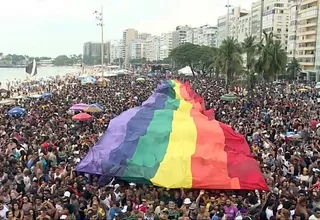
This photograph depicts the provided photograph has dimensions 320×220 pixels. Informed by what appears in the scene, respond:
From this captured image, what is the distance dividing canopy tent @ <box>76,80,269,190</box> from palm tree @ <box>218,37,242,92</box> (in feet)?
100

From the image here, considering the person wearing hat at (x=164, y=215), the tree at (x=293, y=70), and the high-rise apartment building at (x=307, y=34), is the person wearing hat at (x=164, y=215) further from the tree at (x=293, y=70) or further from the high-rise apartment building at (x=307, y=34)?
the tree at (x=293, y=70)

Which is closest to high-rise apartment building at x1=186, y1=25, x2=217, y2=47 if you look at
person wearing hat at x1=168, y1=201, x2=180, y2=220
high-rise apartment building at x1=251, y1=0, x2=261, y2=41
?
high-rise apartment building at x1=251, y1=0, x2=261, y2=41

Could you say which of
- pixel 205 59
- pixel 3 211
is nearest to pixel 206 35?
pixel 205 59

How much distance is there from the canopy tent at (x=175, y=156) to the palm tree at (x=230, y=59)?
3056 centimetres

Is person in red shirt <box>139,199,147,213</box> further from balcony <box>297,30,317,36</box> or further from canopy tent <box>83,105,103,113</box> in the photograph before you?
balcony <box>297,30,317,36</box>

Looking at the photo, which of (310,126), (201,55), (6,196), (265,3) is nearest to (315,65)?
(201,55)

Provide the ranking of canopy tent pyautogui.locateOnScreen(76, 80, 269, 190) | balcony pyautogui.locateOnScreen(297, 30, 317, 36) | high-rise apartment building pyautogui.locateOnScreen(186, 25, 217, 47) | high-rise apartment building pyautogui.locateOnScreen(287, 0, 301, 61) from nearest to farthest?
canopy tent pyautogui.locateOnScreen(76, 80, 269, 190), balcony pyautogui.locateOnScreen(297, 30, 317, 36), high-rise apartment building pyautogui.locateOnScreen(287, 0, 301, 61), high-rise apartment building pyautogui.locateOnScreen(186, 25, 217, 47)

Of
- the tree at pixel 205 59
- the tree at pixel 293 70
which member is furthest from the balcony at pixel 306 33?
the tree at pixel 205 59

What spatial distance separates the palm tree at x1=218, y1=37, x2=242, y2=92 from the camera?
152ft

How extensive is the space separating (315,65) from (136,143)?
2362 inches

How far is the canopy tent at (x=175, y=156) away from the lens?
39.8ft

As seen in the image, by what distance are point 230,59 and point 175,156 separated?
35.1 m

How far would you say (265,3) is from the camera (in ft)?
345

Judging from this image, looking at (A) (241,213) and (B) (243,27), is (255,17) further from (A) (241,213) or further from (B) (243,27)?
Result: (A) (241,213)
